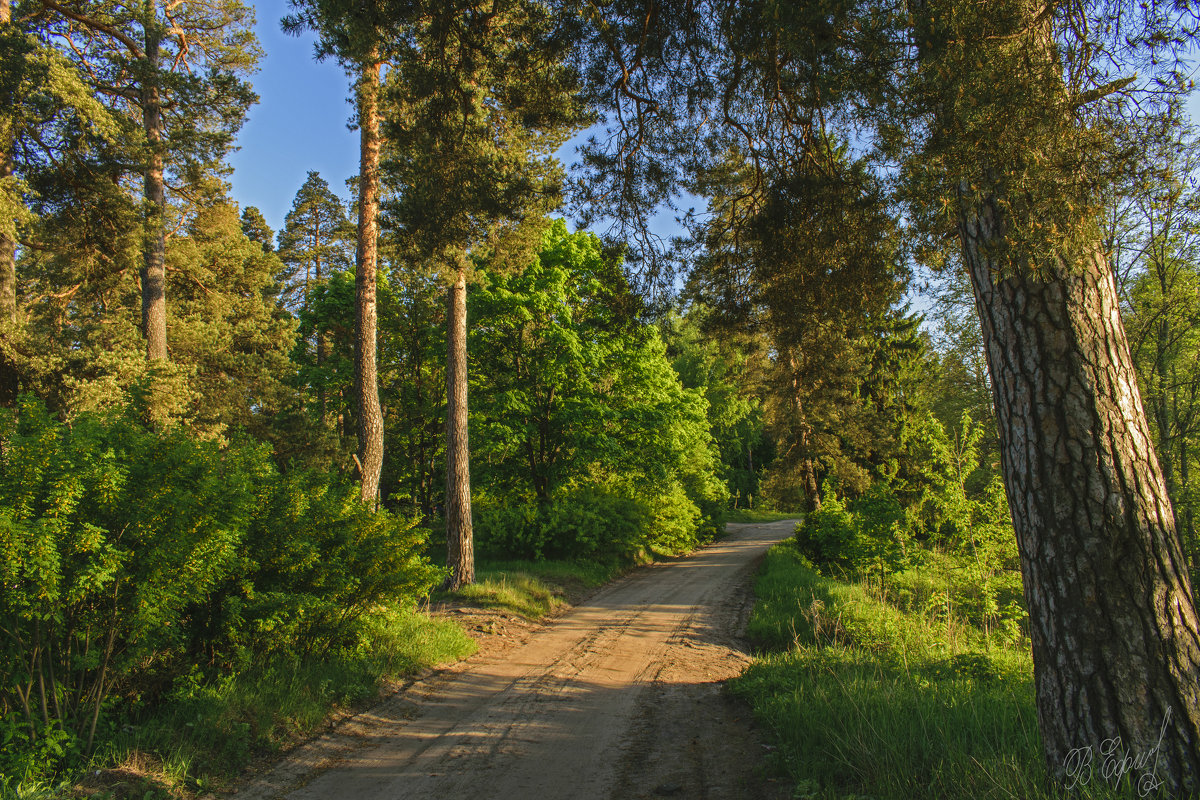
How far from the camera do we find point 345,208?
34.6 metres

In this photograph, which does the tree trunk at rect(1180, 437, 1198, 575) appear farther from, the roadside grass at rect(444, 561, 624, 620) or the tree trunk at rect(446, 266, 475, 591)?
the tree trunk at rect(446, 266, 475, 591)

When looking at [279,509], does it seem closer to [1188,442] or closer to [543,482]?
[543,482]

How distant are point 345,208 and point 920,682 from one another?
3672 centimetres

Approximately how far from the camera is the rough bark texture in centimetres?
294

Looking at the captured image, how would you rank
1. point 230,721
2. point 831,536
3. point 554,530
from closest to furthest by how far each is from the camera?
point 230,721 < point 554,530 < point 831,536

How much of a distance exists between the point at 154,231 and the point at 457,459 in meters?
8.62

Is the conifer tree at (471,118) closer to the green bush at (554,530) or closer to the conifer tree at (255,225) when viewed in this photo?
the green bush at (554,530)

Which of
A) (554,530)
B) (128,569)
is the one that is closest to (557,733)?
(128,569)

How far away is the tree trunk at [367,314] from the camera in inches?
408

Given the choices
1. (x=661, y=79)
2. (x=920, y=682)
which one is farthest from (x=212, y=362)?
(x=920, y=682)

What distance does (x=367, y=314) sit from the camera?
35.1ft

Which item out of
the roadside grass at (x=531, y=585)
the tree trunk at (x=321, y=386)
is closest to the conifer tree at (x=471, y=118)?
the roadside grass at (x=531, y=585)

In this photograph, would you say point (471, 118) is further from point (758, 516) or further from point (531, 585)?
point (758, 516)

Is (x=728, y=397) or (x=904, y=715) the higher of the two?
(x=728, y=397)
